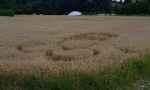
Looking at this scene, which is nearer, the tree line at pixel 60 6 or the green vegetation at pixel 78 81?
the green vegetation at pixel 78 81

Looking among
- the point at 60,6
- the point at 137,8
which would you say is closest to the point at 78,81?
the point at 137,8

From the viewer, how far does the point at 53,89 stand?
29.7ft

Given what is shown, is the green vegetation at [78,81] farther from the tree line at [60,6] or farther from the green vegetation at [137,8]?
the tree line at [60,6]

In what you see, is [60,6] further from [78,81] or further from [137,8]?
[78,81]

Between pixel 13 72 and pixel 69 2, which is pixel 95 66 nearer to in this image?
pixel 13 72

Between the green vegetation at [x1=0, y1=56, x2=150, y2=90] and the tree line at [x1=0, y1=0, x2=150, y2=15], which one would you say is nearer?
the green vegetation at [x1=0, y1=56, x2=150, y2=90]

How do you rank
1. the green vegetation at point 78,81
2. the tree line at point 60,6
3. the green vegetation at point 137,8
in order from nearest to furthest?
the green vegetation at point 78,81, the green vegetation at point 137,8, the tree line at point 60,6

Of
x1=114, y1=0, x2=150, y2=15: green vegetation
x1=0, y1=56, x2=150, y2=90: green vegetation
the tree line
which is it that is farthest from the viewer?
the tree line

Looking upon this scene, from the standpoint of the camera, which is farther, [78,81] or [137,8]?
[137,8]

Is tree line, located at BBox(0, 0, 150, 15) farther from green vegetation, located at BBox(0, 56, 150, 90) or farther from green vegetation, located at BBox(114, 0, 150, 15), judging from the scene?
green vegetation, located at BBox(0, 56, 150, 90)

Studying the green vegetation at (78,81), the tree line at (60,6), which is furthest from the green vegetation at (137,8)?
the green vegetation at (78,81)

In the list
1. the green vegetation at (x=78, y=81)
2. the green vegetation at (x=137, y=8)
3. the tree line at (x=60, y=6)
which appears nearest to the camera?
the green vegetation at (x=78, y=81)

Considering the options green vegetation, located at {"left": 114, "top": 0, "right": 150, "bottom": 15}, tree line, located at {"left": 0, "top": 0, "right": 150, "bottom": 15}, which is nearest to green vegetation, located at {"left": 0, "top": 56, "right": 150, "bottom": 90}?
green vegetation, located at {"left": 114, "top": 0, "right": 150, "bottom": 15}

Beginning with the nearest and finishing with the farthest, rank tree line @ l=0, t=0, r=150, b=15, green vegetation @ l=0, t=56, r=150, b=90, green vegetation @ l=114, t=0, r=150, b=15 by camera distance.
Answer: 1. green vegetation @ l=0, t=56, r=150, b=90
2. green vegetation @ l=114, t=0, r=150, b=15
3. tree line @ l=0, t=0, r=150, b=15
